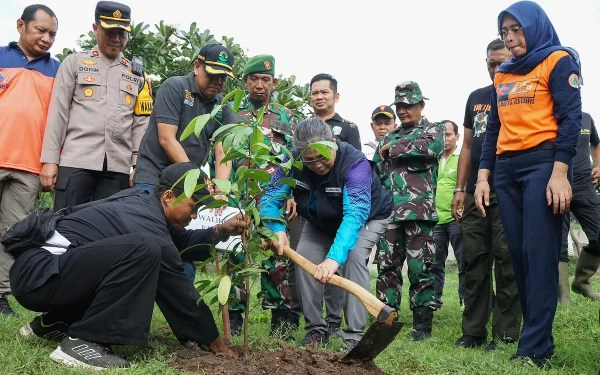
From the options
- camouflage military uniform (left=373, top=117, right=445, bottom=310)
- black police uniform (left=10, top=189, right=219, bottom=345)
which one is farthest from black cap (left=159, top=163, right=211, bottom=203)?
camouflage military uniform (left=373, top=117, right=445, bottom=310)

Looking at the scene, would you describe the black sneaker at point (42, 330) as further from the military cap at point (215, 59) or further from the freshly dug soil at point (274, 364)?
the military cap at point (215, 59)

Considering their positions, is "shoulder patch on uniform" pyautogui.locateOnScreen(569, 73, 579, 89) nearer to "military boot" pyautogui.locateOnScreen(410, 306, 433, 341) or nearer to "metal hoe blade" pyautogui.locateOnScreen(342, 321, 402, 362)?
"metal hoe blade" pyautogui.locateOnScreen(342, 321, 402, 362)

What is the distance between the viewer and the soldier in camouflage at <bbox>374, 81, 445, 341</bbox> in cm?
519

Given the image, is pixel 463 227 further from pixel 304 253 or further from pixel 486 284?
pixel 304 253

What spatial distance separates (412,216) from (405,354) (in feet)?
4.96

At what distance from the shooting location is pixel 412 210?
5254 millimetres

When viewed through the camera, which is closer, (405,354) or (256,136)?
(256,136)

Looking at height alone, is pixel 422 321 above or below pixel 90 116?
below

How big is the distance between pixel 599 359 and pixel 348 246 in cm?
162

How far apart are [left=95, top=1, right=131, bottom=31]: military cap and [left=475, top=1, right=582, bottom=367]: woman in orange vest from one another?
2584mm

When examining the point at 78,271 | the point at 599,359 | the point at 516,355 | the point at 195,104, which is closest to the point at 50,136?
the point at 195,104

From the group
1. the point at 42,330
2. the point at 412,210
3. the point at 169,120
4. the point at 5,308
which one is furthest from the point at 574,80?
the point at 5,308

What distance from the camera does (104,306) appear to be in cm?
331

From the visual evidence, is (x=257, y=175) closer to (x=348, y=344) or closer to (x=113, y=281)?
(x=113, y=281)
